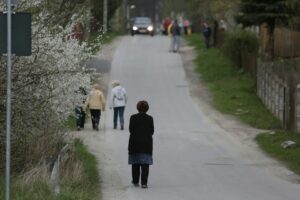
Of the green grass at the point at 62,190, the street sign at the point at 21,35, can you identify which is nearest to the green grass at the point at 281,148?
the green grass at the point at 62,190

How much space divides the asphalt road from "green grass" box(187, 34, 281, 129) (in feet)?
3.52

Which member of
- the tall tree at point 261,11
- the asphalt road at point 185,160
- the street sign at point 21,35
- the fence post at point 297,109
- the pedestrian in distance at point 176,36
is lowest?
the asphalt road at point 185,160

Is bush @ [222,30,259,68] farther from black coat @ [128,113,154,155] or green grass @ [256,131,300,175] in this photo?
black coat @ [128,113,154,155]

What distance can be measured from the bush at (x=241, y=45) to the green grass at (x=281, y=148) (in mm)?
14448

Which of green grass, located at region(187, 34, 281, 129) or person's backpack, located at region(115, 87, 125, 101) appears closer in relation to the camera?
person's backpack, located at region(115, 87, 125, 101)

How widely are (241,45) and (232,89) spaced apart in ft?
19.3

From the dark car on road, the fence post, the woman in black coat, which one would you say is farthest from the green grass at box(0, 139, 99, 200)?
the dark car on road

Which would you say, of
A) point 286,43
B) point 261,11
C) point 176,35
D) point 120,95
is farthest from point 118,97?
point 176,35

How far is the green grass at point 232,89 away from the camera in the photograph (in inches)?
1024

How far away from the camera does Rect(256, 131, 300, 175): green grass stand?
1786cm

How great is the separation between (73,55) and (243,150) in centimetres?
669

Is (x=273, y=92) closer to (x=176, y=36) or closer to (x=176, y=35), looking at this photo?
(x=176, y=35)

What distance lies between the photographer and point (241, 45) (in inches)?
1462

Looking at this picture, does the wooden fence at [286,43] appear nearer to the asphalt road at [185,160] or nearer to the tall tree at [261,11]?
the tall tree at [261,11]
